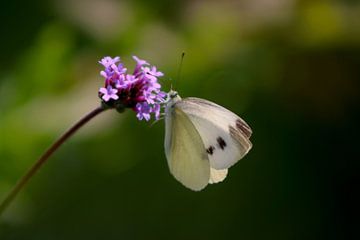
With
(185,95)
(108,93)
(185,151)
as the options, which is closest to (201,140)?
(185,151)

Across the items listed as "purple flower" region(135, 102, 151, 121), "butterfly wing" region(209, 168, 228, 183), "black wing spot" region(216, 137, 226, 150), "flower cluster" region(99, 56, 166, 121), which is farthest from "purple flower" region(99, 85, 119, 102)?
"butterfly wing" region(209, 168, 228, 183)

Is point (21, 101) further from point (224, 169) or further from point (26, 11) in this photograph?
point (224, 169)

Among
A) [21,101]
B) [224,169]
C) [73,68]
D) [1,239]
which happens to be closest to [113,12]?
[73,68]

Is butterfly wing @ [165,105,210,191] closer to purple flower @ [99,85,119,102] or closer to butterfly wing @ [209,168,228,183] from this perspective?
butterfly wing @ [209,168,228,183]

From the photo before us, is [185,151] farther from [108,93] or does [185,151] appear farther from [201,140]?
[108,93]

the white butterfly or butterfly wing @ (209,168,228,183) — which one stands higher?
the white butterfly
